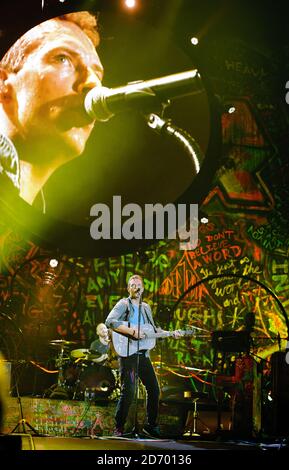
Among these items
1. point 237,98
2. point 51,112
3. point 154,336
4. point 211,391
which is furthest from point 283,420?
point 237,98

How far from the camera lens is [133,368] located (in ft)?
15.3

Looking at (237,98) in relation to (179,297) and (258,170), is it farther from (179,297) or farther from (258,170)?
(179,297)

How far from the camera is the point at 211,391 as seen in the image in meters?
6.14

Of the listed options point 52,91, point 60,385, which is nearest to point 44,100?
point 52,91

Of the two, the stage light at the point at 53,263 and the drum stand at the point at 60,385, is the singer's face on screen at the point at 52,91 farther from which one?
the drum stand at the point at 60,385

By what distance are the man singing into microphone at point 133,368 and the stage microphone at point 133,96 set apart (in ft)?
5.17

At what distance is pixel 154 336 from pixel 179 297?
64.0 inches

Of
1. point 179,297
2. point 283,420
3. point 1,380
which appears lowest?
point 283,420

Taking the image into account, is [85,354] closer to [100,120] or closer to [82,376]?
[82,376]

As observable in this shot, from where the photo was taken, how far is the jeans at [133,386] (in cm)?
459
